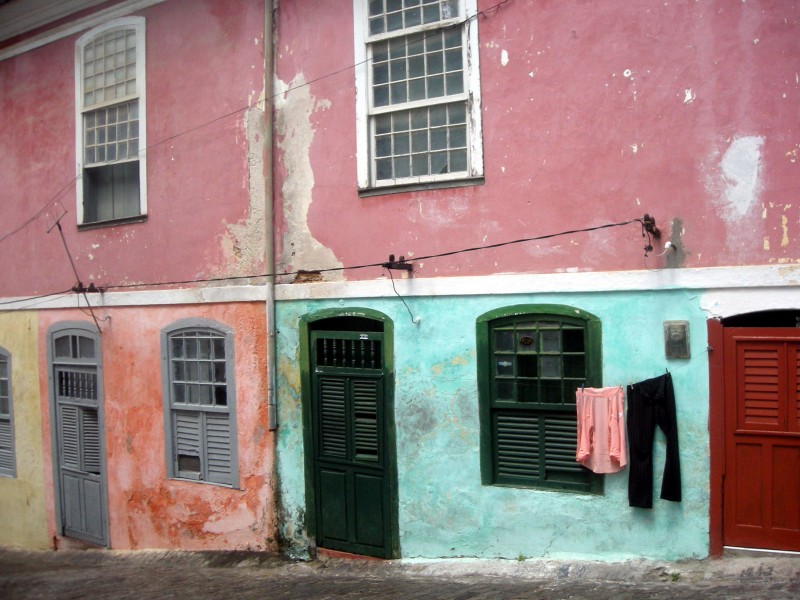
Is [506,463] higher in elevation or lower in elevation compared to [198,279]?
lower

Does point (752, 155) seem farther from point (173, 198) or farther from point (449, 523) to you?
point (173, 198)

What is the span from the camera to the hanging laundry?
723cm

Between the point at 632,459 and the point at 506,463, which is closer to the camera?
the point at 632,459

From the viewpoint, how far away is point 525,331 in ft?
25.4

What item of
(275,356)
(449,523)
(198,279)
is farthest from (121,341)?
(449,523)

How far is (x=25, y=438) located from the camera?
11805 millimetres

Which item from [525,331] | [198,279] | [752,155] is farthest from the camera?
[198,279]

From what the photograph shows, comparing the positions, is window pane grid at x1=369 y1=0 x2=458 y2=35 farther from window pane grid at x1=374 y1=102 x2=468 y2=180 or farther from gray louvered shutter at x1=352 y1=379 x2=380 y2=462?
gray louvered shutter at x1=352 y1=379 x2=380 y2=462

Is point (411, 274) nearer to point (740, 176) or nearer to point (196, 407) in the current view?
point (740, 176)

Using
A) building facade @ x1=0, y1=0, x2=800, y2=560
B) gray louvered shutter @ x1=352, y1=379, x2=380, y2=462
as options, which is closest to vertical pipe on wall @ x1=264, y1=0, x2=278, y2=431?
building facade @ x1=0, y1=0, x2=800, y2=560

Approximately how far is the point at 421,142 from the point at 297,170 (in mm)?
1495

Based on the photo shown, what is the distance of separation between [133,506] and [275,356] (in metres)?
3.09

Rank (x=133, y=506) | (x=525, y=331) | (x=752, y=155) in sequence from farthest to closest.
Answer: (x=133, y=506) < (x=525, y=331) < (x=752, y=155)

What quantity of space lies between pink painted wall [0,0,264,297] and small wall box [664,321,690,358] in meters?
4.42
